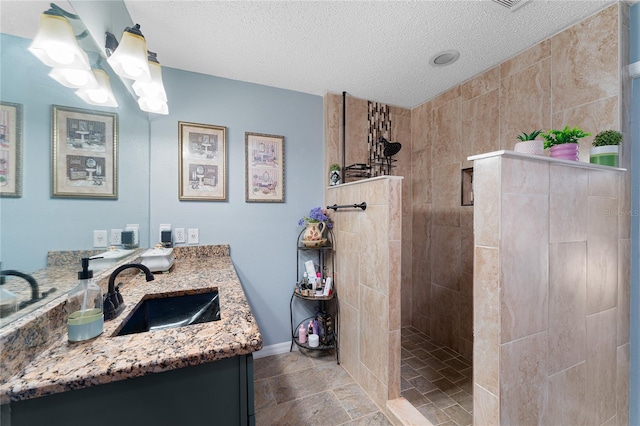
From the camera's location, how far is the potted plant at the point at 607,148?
127 cm

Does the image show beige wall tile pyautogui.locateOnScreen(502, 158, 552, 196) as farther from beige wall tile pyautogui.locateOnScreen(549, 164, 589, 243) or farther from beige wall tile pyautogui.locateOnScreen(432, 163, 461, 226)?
beige wall tile pyautogui.locateOnScreen(432, 163, 461, 226)

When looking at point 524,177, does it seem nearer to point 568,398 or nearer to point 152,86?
point 568,398

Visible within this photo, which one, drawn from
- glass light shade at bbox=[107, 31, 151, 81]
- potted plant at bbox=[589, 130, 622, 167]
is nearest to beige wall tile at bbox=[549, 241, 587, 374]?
potted plant at bbox=[589, 130, 622, 167]

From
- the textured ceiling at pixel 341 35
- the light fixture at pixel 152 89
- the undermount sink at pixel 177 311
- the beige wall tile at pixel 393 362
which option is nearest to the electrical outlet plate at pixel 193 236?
the undermount sink at pixel 177 311

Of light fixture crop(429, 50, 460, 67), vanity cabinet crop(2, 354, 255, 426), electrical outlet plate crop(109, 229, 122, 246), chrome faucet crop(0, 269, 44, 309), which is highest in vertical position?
light fixture crop(429, 50, 460, 67)

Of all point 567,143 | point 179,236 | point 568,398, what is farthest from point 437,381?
point 179,236

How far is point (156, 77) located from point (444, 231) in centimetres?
A: 256

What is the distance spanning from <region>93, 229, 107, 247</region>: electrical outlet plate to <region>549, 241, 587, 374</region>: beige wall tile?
215 centimetres

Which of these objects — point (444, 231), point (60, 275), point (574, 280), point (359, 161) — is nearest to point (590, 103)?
point (574, 280)

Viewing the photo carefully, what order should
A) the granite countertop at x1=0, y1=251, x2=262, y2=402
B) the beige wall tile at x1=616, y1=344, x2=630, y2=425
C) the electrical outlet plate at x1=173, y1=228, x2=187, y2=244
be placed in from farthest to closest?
the electrical outlet plate at x1=173, y1=228, x2=187, y2=244, the beige wall tile at x1=616, y1=344, x2=630, y2=425, the granite countertop at x1=0, y1=251, x2=262, y2=402

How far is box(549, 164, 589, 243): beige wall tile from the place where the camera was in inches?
42.3

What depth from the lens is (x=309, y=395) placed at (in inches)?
68.4

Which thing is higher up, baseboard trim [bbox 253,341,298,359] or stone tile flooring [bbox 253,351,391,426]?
baseboard trim [bbox 253,341,298,359]

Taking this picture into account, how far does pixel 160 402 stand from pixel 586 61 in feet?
8.57
